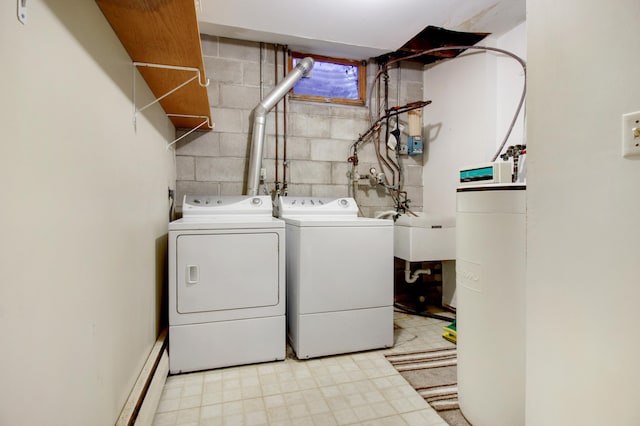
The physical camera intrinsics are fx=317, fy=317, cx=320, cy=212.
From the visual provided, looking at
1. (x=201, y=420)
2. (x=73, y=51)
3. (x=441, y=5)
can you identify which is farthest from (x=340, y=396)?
(x=441, y=5)

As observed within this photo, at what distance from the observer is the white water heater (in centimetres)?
120

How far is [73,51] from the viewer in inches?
36.4

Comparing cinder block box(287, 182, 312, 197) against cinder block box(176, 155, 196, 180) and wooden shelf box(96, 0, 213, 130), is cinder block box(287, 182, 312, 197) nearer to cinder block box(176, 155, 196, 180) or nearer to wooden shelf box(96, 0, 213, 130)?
cinder block box(176, 155, 196, 180)

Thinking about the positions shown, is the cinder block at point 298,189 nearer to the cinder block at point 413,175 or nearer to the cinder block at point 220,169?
the cinder block at point 220,169

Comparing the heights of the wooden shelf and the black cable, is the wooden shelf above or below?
above

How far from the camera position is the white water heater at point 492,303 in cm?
120

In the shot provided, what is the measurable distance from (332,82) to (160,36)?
6.74 feet

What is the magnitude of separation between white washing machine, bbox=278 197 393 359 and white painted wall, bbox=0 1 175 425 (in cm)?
93

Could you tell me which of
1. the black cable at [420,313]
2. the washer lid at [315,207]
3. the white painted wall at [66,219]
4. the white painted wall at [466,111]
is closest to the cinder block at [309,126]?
the washer lid at [315,207]

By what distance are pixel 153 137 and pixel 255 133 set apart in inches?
36.6

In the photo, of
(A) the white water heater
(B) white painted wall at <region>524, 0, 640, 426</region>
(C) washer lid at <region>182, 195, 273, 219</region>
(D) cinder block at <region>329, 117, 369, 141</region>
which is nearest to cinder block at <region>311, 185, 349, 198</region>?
(D) cinder block at <region>329, 117, 369, 141</region>

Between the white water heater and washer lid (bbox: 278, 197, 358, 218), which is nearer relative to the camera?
the white water heater

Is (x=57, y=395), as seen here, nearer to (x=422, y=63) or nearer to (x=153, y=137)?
(x=153, y=137)

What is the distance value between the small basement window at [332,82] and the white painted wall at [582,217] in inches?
84.9
